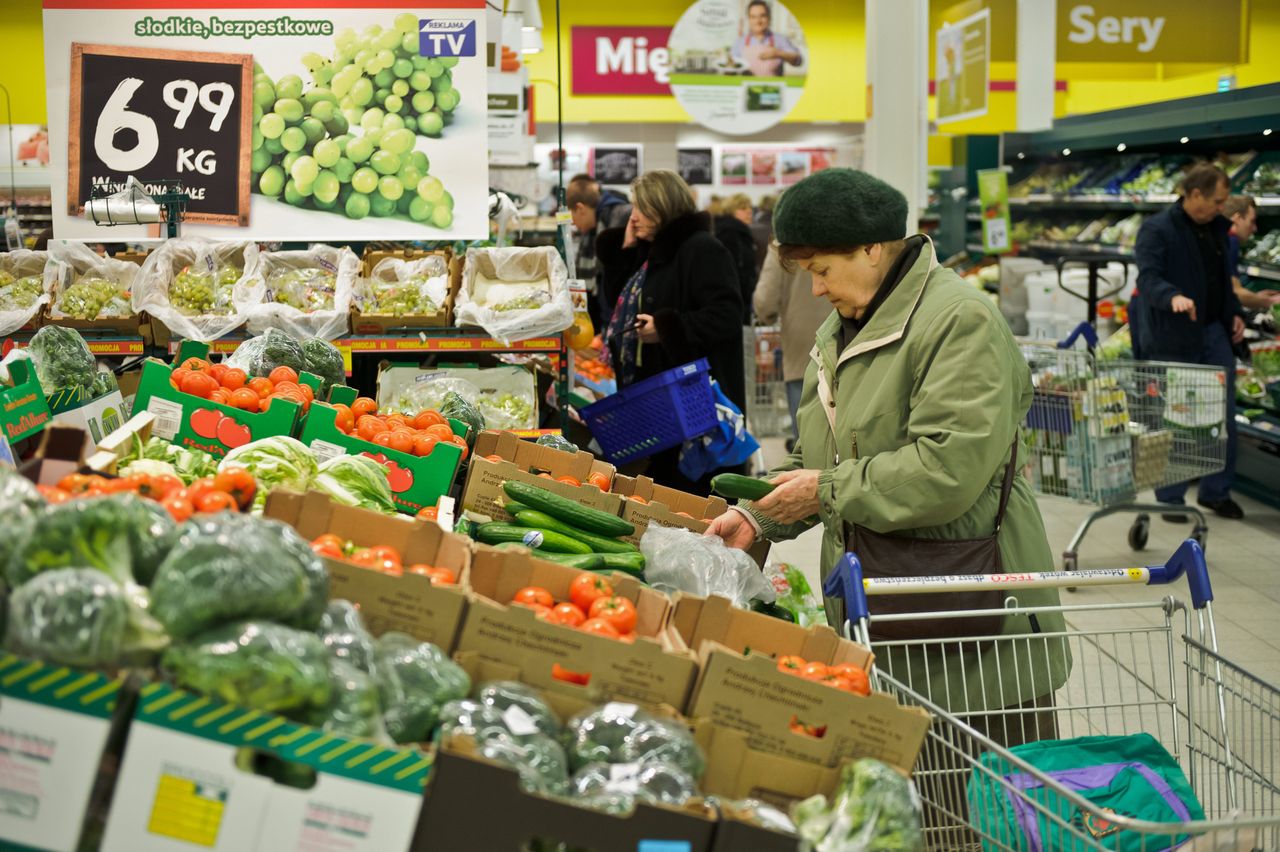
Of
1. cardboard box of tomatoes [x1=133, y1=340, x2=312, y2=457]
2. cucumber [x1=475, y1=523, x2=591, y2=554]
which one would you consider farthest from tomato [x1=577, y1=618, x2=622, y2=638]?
cardboard box of tomatoes [x1=133, y1=340, x2=312, y2=457]

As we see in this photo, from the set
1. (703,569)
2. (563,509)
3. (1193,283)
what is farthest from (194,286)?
(1193,283)

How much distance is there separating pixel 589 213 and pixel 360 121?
451 centimetres

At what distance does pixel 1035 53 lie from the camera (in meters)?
9.86

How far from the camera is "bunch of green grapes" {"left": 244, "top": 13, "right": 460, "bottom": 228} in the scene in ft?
17.1

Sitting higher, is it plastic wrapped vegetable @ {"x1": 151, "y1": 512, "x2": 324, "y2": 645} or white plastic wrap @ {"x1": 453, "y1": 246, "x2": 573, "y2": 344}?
white plastic wrap @ {"x1": 453, "y1": 246, "x2": 573, "y2": 344}

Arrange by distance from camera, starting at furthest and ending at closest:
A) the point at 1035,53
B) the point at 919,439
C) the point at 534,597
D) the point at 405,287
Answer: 1. the point at 1035,53
2. the point at 405,287
3. the point at 919,439
4. the point at 534,597

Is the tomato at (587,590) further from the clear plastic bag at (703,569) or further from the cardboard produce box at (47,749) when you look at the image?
the cardboard produce box at (47,749)

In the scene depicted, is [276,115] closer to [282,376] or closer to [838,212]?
[282,376]

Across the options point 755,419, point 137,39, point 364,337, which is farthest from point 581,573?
point 755,419

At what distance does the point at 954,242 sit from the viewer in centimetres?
1475

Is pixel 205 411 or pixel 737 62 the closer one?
pixel 205 411

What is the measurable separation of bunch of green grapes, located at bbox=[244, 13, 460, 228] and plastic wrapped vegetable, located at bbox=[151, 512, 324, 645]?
3.81m

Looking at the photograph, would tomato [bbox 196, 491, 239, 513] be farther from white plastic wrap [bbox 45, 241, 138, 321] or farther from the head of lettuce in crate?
white plastic wrap [bbox 45, 241, 138, 321]

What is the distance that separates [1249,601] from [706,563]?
4.12m
